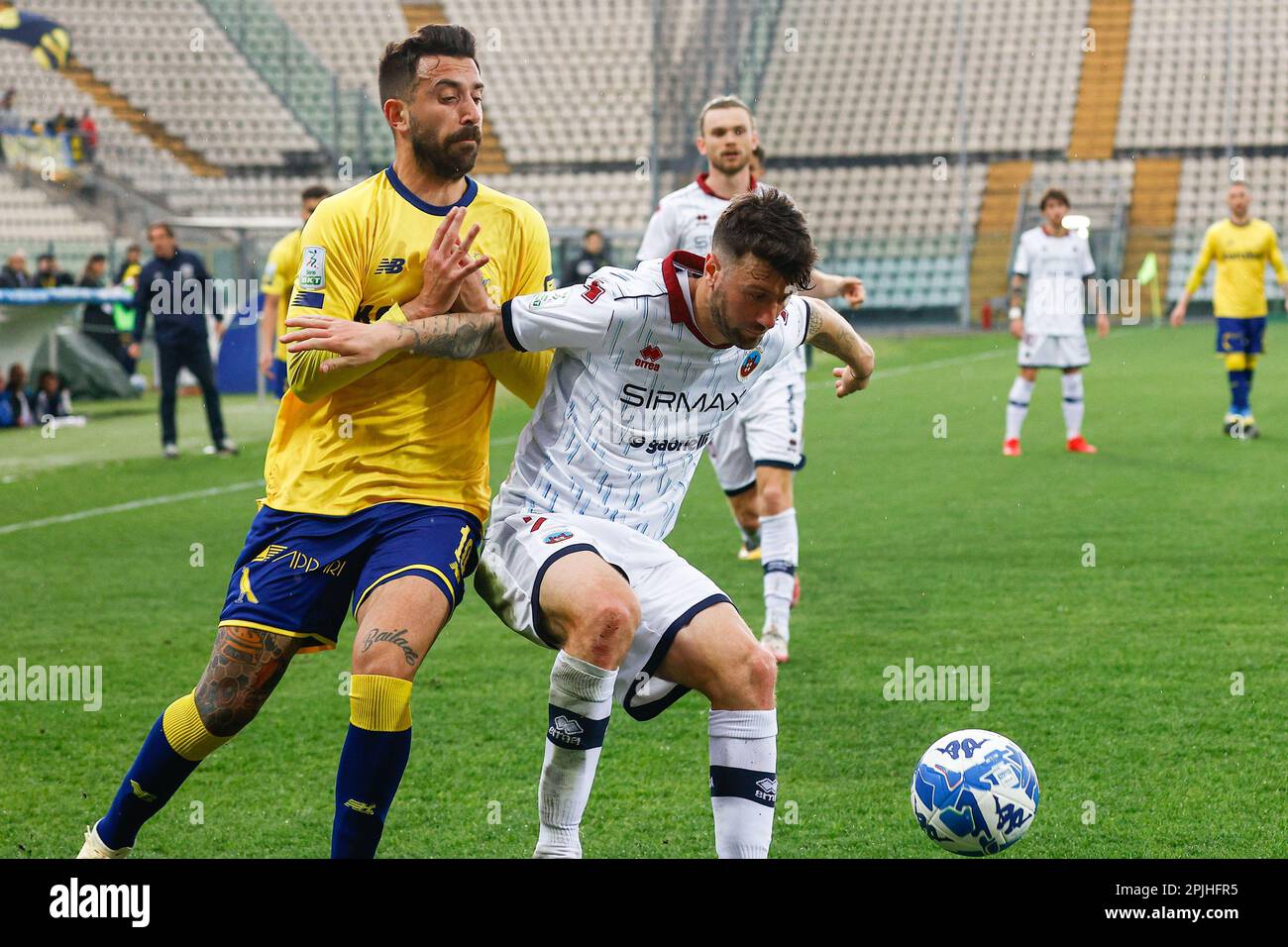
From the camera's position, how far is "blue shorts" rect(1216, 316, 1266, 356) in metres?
12.7

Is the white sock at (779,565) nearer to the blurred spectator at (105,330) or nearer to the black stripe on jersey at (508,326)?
the black stripe on jersey at (508,326)

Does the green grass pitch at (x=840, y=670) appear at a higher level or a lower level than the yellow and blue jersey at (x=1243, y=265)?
lower

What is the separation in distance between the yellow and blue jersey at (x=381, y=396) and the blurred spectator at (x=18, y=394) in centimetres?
1225

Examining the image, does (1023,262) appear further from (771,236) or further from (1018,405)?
(771,236)

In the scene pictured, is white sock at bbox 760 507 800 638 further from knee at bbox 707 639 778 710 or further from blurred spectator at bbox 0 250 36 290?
blurred spectator at bbox 0 250 36 290

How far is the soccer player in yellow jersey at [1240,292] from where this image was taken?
12586mm

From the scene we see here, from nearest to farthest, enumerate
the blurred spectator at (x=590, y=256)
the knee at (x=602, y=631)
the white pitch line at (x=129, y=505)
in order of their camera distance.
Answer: the knee at (x=602, y=631) → the white pitch line at (x=129, y=505) → the blurred spectator at (x=590, y=256)

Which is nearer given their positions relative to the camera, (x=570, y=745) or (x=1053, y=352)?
(x=570, y=745)

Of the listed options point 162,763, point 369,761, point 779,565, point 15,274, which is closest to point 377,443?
point 369,761

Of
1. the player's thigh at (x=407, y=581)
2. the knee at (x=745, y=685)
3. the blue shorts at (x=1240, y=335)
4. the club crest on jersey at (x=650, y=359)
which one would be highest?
the blue shorts at (x=1240, y=335)

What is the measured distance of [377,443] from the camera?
3697 millimetres

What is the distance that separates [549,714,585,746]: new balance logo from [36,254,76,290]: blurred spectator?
16.8m

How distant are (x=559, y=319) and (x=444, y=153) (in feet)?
1.70

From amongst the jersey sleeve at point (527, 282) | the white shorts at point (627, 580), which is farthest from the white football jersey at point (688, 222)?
the white shorts at point (627, 580)
